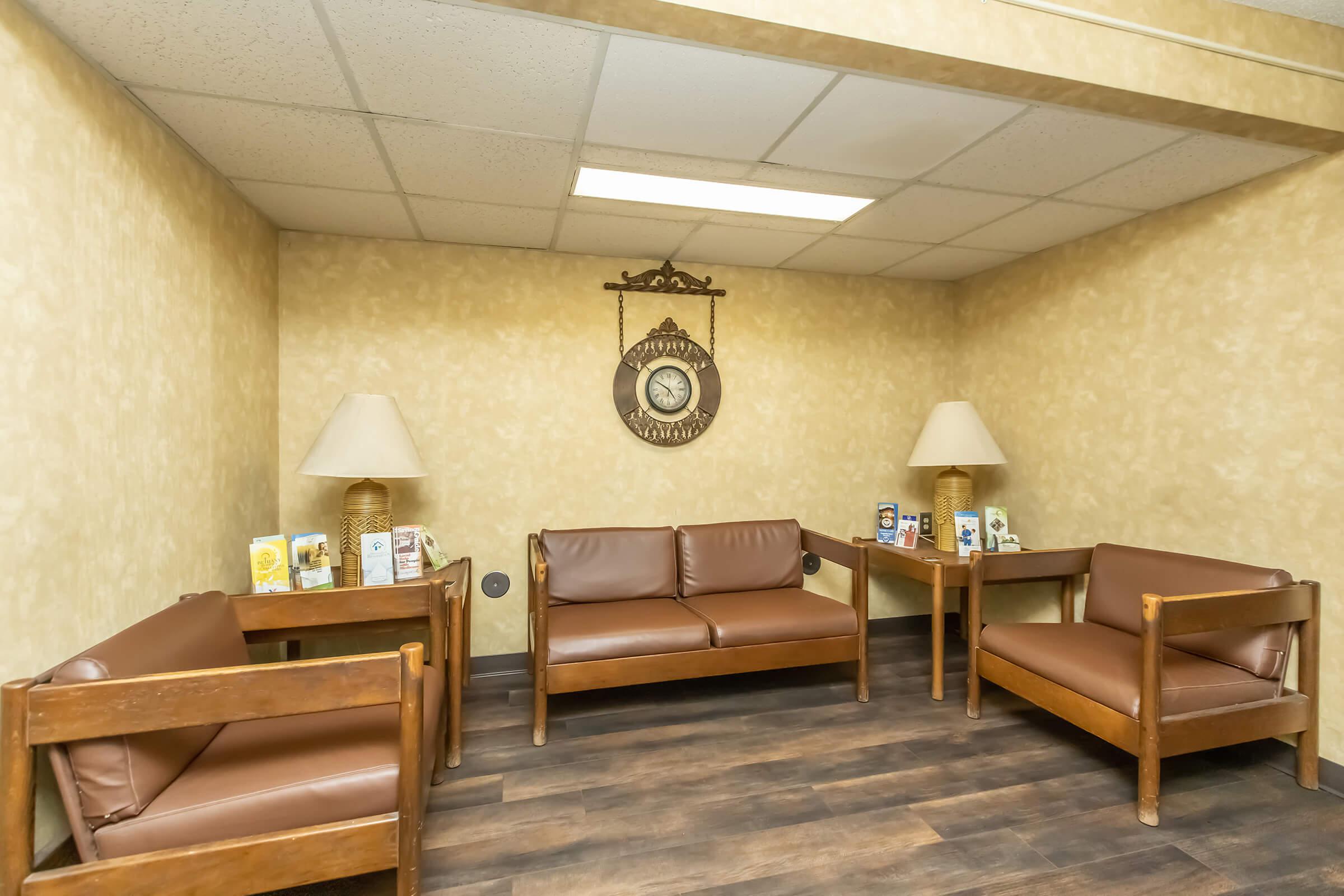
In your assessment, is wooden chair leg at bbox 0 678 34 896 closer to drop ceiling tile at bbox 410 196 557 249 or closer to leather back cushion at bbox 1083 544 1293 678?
drop ceiling tile at bbox 410 196 557 249

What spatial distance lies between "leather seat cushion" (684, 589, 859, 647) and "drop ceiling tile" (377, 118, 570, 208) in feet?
7.09

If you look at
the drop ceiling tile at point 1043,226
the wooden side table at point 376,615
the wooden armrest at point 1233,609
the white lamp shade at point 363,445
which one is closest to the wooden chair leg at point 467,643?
the wooden side table at point 376,615

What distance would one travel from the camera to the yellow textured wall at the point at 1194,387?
7.72 ft

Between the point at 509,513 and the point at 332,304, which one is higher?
the point at 332,304

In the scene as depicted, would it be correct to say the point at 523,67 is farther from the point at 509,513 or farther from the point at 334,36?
the point at 509,513

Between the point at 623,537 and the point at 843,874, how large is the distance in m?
1.96

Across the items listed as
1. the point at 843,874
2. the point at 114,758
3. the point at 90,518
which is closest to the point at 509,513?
the point at 90,518

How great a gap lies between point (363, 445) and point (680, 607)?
68.0 inches

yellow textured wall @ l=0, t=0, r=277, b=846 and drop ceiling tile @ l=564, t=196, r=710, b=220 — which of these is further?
drop ceiling tile @ l=564, t=196, r=710, b=220

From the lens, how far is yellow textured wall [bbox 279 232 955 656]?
3.30m

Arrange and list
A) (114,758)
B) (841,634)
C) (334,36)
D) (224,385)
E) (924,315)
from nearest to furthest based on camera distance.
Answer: (114,758)
(334,36)
(224,385)
(841,634)
(924,315)

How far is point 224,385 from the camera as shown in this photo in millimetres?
2598

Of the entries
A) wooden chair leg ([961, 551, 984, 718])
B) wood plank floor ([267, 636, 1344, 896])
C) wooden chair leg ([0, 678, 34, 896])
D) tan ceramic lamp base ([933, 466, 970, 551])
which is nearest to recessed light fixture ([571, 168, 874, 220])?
tan ceramic lamp base ([933, 466, 970, 551])

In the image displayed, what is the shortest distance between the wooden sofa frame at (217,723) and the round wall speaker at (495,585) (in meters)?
1.91
